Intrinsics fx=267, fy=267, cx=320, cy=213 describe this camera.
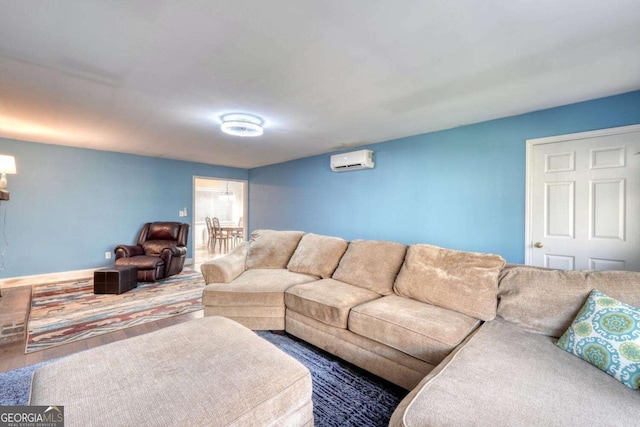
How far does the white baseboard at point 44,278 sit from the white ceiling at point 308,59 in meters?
2.45

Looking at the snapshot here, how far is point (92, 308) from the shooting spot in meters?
3.24

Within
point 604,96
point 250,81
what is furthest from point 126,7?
point 604,96

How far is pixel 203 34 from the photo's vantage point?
1628 mm

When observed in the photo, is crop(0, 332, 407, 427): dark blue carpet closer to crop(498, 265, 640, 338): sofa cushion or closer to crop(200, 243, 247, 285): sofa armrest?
crop(498, 265, 640, 338): sofa cushion

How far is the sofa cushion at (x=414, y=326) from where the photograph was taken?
1.56m

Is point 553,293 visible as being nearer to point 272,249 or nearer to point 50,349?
point 272,249

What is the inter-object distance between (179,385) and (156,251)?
450cm

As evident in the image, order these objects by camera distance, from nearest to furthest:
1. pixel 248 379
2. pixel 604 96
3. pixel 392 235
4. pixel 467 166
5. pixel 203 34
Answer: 1. pixel 248 379
2. pixel 203 34
3. pixel 604 96
4. pixel 467 166
5. pixel 392 235

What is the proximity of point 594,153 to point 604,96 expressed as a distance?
52cm

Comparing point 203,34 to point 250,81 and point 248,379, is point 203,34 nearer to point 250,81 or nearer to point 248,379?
point 250,81

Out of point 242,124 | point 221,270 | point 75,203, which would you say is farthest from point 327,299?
point 75,203

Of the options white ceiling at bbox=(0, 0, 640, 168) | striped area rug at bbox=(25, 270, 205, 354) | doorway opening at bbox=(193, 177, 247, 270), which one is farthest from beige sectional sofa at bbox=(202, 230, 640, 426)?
doorway opening at bbox=(193, 177, 247, 270)

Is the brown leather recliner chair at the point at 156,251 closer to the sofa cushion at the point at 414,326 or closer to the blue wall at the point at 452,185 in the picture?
the blue wall at the point at 452,185

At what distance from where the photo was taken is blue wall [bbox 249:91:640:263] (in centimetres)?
280
